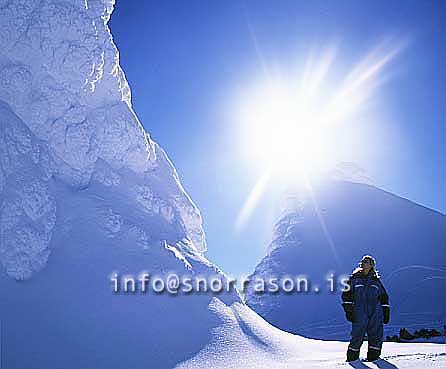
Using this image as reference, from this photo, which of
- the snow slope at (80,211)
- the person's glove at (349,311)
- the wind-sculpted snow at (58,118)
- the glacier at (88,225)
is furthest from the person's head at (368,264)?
the wind-sculpted snow at (58,118)

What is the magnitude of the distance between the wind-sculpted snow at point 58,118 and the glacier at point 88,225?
50 mm

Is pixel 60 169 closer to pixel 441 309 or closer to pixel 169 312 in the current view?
pixel 169 312

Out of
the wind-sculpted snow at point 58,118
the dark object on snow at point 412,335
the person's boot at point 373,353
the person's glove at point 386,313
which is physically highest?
the wind-sculpted snow at point 58,118

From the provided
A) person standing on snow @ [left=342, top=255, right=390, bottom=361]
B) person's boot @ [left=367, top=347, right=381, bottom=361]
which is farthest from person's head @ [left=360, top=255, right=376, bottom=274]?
person's boot @ [left=367, top=347, right=381, bottom=361]

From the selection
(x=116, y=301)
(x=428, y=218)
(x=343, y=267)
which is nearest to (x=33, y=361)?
(x=116, y=301)

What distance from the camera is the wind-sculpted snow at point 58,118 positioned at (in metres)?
17.3

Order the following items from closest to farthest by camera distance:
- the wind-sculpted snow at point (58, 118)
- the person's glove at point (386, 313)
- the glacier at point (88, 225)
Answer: the person's glove at point (386, 313), the glacier at point (88, 225), the wind-sculpted snow at point (58, 118)

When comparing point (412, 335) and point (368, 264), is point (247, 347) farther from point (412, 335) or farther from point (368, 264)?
point (412, 335)

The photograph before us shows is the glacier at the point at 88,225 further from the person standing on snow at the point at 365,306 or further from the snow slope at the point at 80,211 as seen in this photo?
the person standing on snow at the point at 365,306

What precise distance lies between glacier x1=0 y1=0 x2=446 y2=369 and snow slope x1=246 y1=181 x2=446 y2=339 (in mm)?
20978

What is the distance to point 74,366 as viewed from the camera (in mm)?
12852

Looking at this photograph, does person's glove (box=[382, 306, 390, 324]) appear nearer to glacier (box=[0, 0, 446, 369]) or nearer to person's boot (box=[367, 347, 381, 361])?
person's boot (box=[367, 347, 381, 361])

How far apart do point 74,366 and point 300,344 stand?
7758 millimetres

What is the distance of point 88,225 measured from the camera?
698 inches
